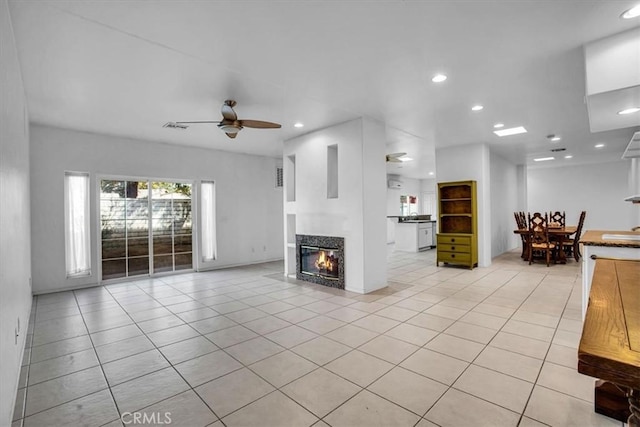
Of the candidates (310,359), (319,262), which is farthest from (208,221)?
(310,359)

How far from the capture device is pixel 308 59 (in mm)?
3012

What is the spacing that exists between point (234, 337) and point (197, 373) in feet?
2.33

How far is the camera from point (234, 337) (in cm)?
318

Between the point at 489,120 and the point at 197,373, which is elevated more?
the point at 489,120

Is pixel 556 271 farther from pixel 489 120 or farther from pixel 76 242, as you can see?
pixel 76 242

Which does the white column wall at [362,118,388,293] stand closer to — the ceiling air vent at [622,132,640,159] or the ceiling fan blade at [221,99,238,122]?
the ceiling fan blade at [221,99,238,122]

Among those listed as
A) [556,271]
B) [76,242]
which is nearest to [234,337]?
[76,242]

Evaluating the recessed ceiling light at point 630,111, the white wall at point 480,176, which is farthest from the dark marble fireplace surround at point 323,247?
the white wall at point 480,176

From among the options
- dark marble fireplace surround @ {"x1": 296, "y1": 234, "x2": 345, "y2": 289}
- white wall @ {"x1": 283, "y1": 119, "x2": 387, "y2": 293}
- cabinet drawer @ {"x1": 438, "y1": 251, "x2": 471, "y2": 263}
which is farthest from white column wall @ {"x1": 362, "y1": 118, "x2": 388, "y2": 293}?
cabinet drawer @ {"x1": 438, "y1": 251, "x2": 471, "y2": 263}

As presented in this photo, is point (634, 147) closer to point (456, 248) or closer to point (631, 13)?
point (631, 13)

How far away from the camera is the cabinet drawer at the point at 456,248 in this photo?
6.55 meters

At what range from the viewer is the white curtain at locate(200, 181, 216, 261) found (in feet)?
23.3

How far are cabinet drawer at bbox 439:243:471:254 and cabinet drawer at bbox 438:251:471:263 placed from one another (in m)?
0.06

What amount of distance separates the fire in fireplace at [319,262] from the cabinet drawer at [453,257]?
303cm
